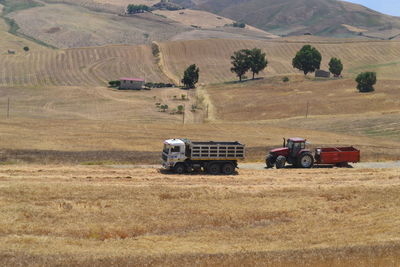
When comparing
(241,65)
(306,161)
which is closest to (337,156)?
(306,161)

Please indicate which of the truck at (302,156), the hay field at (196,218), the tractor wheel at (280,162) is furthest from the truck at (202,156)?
the truck at (302,156)

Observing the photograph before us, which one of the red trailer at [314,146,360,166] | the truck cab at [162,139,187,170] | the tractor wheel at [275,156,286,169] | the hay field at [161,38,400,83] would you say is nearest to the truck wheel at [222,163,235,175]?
the truck cab at [162,139,187,170]

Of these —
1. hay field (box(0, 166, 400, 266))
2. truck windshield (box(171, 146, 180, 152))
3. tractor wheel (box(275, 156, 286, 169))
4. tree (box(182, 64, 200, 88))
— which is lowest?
hay field (box(0, 166, 400, 266))

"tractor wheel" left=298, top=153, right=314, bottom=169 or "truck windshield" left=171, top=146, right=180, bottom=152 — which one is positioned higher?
"truck windshield" left=171, top=146, right=180, bottom=152

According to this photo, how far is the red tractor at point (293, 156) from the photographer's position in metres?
38.2

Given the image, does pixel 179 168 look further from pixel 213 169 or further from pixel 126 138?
pixel 126 138

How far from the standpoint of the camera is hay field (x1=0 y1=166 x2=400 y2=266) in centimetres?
1817

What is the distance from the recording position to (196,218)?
24516mm

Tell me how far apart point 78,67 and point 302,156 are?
103 meters

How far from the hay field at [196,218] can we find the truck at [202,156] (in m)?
1.28

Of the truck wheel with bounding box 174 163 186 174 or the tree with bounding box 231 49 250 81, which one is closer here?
the truck wheel with bounding box 174 163 186 174

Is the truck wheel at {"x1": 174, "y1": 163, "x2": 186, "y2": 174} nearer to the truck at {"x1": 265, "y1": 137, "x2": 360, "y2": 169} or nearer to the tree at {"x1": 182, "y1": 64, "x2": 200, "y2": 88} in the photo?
the truck at {"x1": 265, "y1": 137, "x2": 360, "y2": 169}

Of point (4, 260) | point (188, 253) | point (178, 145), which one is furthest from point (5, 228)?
point (178, 145)

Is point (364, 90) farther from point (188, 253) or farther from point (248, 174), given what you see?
point (188, 253)
